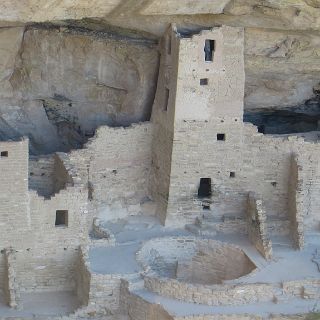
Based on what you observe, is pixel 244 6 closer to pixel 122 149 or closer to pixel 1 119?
pixel 122 149

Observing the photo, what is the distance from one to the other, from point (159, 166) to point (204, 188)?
0.93 m

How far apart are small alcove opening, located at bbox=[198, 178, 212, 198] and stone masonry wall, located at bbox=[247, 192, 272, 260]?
0.74 meters

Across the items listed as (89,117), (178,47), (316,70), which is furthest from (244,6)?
(89,117)

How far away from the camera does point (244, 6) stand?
16.4 metres

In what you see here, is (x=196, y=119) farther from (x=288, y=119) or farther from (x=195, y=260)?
(x=288, y=119)

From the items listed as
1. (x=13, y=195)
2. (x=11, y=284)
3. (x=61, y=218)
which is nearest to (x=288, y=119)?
(x=61, y=218)

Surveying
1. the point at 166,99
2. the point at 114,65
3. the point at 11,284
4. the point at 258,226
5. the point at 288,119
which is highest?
the point at 114,65

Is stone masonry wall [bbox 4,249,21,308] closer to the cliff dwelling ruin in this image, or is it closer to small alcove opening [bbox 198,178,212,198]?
the cliff dwelling ruin

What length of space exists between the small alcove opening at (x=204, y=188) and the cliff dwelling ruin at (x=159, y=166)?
0.02 m

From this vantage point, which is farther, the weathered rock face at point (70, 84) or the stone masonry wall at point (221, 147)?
the weathered rock face at point (70, 84)

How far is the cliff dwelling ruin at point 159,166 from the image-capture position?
1633cm

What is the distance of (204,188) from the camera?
18688 mm

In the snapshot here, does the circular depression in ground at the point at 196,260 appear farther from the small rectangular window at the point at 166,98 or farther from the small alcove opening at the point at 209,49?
the small alcove opening at the point at 209,49

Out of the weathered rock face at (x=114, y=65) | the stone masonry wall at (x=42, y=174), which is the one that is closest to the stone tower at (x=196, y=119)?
the weathered rock face at (x=114, y=65)
